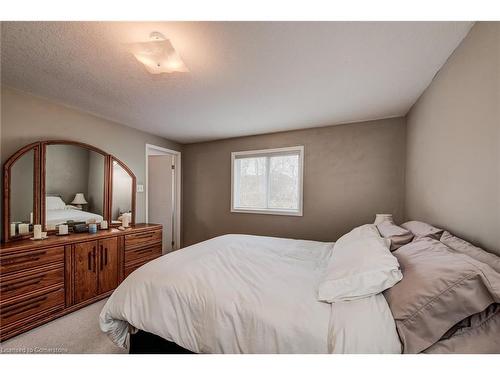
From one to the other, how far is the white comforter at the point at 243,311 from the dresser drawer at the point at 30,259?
114 cm

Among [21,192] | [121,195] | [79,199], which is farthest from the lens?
[121,195]

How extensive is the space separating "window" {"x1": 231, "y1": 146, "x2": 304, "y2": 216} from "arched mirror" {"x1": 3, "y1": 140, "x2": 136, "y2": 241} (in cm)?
174

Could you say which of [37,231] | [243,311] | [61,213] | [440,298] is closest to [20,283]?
[37,231]

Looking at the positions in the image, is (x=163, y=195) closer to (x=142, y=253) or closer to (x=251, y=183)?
(x=142, y=253)

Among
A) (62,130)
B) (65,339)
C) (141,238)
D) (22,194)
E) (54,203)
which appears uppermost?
(62,130)

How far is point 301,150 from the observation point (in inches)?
122

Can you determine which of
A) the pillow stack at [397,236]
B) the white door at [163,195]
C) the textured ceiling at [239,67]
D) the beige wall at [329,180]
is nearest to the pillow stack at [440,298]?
the pillow stack at [397,236]

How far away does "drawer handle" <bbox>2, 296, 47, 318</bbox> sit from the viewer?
157cm

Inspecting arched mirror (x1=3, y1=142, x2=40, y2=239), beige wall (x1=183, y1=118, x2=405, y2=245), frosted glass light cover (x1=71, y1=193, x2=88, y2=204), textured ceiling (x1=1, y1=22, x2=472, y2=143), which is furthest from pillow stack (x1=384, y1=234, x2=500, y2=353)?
frosted glass light cover (x1=71, y1=193, x2=88, y2=204)

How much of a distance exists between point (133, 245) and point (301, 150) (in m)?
2.80

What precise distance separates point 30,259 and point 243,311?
2.05 metres

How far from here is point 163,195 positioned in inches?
157
